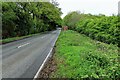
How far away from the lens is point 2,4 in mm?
32750

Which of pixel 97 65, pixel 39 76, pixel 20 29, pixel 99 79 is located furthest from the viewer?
Result: pixel 20 29

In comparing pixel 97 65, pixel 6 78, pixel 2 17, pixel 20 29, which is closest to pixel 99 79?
pixel 97 65

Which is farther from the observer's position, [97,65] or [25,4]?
[25,4]

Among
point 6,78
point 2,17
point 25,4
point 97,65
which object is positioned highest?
point 25,4

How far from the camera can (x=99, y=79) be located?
7.73 metres

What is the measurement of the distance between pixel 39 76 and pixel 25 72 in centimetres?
118

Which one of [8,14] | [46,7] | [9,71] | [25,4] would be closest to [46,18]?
[46,7]

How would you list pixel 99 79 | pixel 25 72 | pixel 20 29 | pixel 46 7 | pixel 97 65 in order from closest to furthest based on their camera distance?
pixel 99 79 → pixel 97 65 → pixel 25 72 → pixel 20 29 → pixel 46 7

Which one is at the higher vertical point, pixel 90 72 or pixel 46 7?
pixel 46 7

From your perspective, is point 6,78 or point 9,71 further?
point 9,71

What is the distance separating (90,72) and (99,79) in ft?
2.15

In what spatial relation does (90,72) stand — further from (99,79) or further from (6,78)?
(6,78)

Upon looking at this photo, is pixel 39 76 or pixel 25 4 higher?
pixel 25 4

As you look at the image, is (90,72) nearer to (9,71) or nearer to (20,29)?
(9,71)
